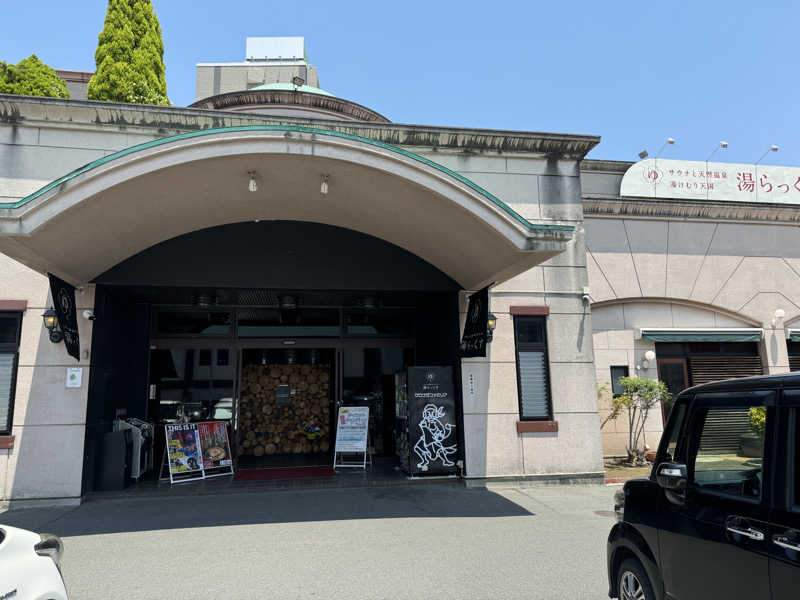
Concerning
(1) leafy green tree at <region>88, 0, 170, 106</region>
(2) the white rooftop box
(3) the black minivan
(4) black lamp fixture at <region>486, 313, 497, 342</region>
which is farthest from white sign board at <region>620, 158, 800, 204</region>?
(2) the white rooftop box

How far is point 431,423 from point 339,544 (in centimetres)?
382

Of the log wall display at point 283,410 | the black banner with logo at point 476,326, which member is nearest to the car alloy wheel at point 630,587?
the black banner with logo at point 476,326

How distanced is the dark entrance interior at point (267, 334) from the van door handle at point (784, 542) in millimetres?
7515

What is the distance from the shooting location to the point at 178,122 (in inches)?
388

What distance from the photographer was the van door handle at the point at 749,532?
279 cm

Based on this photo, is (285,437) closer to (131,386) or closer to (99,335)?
(131,386)

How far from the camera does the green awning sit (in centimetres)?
1276

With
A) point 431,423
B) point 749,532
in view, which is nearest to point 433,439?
point 431,423

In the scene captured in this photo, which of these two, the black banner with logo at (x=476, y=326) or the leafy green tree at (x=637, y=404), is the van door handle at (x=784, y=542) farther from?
the leafy green tree at (x=637, y=404)

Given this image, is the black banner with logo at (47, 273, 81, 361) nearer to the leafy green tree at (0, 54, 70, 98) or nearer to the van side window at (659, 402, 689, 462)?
the van side window at (659, 402, 689, 462)

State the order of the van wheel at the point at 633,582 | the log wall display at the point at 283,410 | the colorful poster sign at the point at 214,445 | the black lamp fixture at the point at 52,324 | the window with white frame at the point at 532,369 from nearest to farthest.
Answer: the van wheel at the point at 633,582, the black lamp fixture at the point at 52,324, the window with white frame at the point at 532,369, the colorful poster sign at the point at 214,445, the log wall display at the point at 283,410

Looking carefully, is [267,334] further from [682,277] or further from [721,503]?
[721,503]

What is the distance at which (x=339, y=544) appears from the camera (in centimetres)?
641

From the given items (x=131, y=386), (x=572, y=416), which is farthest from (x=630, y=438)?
(x=131, y=386)
